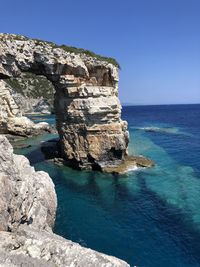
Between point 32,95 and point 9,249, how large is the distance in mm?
155960

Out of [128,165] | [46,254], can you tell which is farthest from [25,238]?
[128,165]

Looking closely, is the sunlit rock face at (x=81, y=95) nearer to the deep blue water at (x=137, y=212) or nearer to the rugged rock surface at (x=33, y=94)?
the deep blue water at (x=137, y=212)

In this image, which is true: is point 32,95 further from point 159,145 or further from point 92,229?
point 92,229

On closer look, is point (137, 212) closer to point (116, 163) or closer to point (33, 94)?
point (116, 163)

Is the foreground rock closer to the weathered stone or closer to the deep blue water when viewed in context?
the weathered stone

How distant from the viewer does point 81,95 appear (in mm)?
42094

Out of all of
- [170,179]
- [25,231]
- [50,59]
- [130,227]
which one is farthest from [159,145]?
[25,231]

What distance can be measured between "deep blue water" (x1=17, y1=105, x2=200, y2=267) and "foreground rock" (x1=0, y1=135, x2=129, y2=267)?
7867 millimetres

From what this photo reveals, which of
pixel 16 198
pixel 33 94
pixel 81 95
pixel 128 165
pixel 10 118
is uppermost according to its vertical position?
pixel 81 95

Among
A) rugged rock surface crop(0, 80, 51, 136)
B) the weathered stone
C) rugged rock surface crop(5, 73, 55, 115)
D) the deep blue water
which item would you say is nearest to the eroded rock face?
the weathered stone

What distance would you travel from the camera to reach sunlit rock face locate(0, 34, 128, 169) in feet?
135

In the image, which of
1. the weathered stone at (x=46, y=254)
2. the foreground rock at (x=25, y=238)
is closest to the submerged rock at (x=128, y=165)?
the foreground rock at (x=25, y=238)

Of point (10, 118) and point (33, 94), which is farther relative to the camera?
point (33, 94)

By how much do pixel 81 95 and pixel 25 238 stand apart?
3051 centimetres
